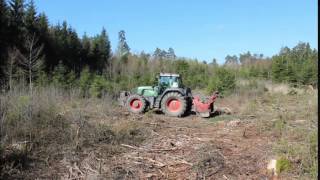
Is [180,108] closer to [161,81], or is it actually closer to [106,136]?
[161,81]

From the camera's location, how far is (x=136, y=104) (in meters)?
17.4

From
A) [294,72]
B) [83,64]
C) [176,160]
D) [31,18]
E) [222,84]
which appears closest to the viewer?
[176,160]

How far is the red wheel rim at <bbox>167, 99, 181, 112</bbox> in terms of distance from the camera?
657 inches

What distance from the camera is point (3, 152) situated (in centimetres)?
719

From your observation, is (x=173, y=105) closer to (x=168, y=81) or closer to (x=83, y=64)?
(x=168, y=81)

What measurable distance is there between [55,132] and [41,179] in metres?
2.39

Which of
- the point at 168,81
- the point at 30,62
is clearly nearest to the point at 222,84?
the point at 168,81

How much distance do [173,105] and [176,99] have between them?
258mm

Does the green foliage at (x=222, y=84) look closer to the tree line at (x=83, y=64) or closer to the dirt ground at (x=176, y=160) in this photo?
the tree line at (x=83, y=64)

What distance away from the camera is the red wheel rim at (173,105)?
16689 mm

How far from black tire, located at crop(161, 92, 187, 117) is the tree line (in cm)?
527

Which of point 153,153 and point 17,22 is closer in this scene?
point 153,153

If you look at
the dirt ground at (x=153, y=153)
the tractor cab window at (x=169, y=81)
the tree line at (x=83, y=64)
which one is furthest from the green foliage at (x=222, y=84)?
the dirt ground at (x=153, y=153)

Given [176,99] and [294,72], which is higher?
[294,72]
